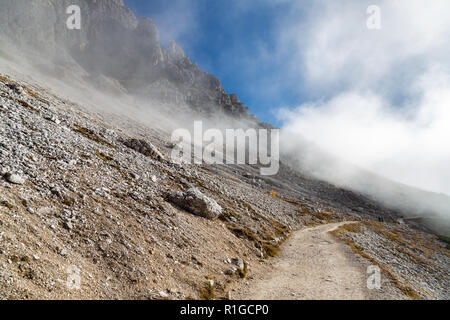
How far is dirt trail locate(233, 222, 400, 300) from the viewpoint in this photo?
57.9ft

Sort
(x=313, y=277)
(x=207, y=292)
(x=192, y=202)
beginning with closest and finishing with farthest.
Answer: (x=207, y=292) → (x=313, y=277) → (x=192, y=202)

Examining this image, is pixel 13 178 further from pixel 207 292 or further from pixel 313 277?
pixel 313 277

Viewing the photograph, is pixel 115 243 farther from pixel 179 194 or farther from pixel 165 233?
pixel 179 194

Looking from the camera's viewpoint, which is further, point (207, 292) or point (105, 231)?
point (207, 292)

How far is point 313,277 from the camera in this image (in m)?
21.4

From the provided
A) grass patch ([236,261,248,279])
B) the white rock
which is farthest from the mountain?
grass patch ([236,261,248,279])

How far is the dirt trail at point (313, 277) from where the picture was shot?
17.6m

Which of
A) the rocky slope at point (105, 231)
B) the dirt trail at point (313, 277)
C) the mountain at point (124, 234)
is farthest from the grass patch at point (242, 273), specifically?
the dirt trail at point (313, 277)

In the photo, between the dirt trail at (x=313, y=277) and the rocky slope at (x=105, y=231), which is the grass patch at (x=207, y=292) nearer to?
the rocky slope at (x=105, y=231)

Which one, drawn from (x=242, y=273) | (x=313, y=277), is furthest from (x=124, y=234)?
(x=313, y=277)

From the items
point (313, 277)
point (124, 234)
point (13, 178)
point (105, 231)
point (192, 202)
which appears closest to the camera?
point (13, 178)

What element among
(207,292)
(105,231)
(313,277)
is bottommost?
(313,277)

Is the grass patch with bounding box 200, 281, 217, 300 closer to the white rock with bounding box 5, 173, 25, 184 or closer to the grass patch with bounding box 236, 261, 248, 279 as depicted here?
the grass patch with bounding box 236, 261, 248, 279

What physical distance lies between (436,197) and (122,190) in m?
244
